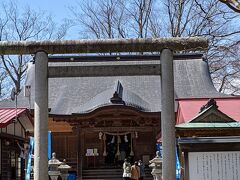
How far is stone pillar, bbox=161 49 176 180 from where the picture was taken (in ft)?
32.1

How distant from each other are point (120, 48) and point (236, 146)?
3267mm

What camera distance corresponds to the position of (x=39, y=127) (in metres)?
9.97

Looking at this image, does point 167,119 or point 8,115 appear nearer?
point 167,119

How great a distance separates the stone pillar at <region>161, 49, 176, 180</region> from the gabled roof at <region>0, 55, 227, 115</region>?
14.8m

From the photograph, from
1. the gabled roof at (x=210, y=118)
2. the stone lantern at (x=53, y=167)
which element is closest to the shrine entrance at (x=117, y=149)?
the stone lantern at (x=53, y=167)

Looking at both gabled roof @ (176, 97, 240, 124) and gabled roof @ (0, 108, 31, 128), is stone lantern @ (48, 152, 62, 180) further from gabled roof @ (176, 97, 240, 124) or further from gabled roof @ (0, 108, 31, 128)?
gabled roof @ (176, 97, 240, 124)

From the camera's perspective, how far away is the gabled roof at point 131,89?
26337mm

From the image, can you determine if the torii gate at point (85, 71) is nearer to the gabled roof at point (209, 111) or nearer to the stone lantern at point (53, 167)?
the gabled roof at point (209, 111)

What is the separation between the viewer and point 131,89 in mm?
29031

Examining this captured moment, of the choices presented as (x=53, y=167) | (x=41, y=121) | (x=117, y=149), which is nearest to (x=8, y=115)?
(x=53, y=167)

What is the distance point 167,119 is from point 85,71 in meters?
2.04

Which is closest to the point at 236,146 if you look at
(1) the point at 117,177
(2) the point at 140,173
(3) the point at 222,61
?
(2) the point at 140,173

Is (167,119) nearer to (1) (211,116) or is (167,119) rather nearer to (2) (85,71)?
(2) (85,71)

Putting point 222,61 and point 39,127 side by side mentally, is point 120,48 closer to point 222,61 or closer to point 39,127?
point 39,127
